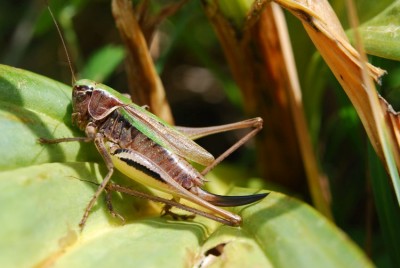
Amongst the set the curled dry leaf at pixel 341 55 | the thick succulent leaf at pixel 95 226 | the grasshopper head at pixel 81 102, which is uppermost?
the curled dry leaf at pixel 341 55

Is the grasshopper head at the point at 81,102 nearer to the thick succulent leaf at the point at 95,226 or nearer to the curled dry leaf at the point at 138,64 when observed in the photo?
the thick succulent leaf at the point at 95,226

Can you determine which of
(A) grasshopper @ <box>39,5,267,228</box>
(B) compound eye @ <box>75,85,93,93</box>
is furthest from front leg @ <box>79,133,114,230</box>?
(B) compound eye @ <box>75,85,93,93</box>

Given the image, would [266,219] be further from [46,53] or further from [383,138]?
[46,53]

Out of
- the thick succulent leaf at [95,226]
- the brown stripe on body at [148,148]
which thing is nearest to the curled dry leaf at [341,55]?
the thick succulent leaf at [95,226]

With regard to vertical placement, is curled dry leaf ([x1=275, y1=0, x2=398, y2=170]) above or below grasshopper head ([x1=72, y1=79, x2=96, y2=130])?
above

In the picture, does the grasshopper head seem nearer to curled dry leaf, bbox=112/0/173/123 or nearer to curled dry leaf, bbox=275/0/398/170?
curled dry leaf, bbox=112/0/173/123
